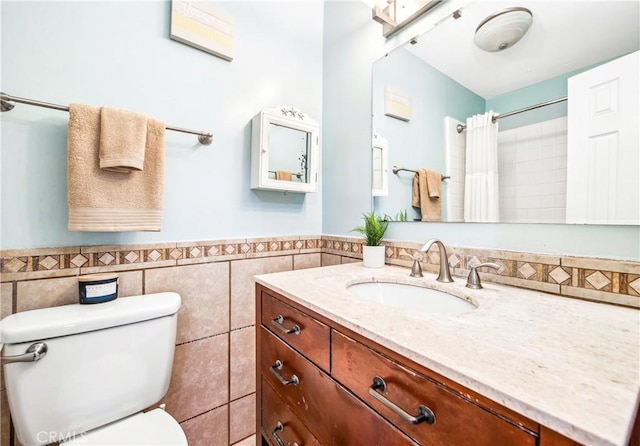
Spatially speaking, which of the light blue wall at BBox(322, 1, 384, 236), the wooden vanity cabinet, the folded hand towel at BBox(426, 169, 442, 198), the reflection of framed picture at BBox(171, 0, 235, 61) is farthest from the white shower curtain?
the reflection of framed picture at BBox(171, 0, 235, 61)

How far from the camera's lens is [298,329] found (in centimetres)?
76

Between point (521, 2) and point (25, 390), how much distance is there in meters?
1.84

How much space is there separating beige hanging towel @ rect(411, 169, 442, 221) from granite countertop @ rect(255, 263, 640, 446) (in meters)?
0.37

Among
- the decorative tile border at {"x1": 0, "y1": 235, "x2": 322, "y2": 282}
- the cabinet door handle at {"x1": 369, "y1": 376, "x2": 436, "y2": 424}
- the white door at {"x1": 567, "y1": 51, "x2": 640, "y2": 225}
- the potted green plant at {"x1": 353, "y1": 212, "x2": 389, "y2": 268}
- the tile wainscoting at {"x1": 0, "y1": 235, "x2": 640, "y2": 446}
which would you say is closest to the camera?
the cabinet door handle at {"x1": 369, "y1": 376, "x2": 436, "y2": 424}

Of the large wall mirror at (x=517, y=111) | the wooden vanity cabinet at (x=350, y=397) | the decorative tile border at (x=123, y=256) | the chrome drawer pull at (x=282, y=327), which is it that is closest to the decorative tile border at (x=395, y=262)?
the decorative tile border at (x=123, y=256)

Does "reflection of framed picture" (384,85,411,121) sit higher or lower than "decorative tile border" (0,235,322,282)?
higher

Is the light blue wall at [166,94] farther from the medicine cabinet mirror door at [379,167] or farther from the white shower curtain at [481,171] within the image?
the white shower curtain at [481,171]

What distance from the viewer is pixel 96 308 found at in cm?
87

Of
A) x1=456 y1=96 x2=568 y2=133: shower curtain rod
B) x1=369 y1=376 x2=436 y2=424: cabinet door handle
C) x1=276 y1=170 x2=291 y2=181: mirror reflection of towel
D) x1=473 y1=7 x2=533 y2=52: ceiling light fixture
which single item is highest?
x1=473 y1=7 x2=533 y2=52: ceiling light fixture

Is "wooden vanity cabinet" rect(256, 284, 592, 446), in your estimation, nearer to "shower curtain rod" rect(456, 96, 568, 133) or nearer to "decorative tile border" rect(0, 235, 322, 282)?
"decorative tile border" rect(0, 235, 322, 282)

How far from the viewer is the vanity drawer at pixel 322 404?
0.54 m

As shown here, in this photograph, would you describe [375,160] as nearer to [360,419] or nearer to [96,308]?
[360,419]

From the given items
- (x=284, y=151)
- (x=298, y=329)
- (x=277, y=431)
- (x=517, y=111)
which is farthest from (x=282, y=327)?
(x=517, y=111)

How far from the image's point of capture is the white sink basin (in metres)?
0.84
